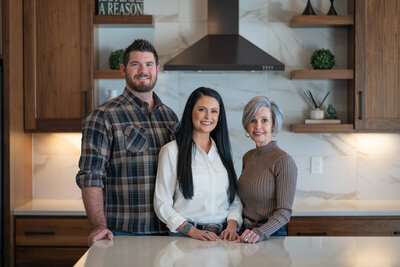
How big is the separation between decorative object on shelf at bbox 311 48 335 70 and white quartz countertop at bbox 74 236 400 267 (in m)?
1.71

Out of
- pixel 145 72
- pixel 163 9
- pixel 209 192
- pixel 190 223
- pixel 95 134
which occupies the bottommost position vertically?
pixel 190 223

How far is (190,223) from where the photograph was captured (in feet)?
6.76

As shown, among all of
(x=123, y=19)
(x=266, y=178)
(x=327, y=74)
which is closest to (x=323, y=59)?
(x=327, y=74)

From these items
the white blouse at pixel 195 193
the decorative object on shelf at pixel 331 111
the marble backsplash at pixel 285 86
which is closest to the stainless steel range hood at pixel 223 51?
the marble backsplash at pixel 285 86

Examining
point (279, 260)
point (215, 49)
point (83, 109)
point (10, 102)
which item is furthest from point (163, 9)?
point (279, 260)

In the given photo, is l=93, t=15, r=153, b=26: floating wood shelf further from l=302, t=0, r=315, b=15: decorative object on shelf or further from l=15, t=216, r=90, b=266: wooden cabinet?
l=15, t=216, r=90, b=266: wooden cabinet

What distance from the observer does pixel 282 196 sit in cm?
203

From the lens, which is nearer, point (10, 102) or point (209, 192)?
point (209, 192)

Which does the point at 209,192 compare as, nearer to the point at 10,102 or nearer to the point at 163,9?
the point at 10,102

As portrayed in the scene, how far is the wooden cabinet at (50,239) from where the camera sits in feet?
10.5

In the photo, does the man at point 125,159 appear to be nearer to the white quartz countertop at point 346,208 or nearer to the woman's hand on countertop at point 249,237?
the woman's hand on countertop at point 249,237

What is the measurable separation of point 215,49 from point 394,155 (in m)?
1.59

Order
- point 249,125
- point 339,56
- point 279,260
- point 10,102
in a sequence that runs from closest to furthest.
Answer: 1. point 279,260
2. point 249,125
3. point 10,102
4. point 339,56

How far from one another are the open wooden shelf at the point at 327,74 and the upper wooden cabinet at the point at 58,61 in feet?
4.80
